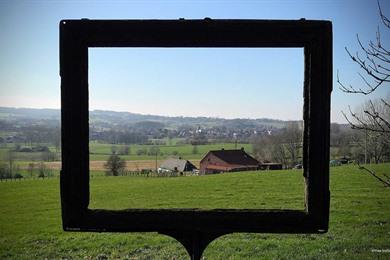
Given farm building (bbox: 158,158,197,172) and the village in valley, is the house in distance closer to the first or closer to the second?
farm building (bbox: 158,158,197,172)

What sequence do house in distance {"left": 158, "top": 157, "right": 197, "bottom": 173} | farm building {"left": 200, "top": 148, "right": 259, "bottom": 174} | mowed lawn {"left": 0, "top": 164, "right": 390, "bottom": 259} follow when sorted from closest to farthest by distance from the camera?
farm building {"left": 200, "top": 148, "right": 259, "bottom": 174} → house in distance {"left": 158, "top": 157, "right": 197, "bottom": 173} → mowed lawn {"left": 0, "top": 164, "right": 390, "bottom": 259}

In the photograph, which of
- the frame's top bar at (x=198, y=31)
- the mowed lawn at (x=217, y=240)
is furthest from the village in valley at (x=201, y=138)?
the mowed lawn at (x=217, y=240)

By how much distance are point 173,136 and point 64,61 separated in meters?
1.51

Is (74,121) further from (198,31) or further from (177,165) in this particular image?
(177,165)

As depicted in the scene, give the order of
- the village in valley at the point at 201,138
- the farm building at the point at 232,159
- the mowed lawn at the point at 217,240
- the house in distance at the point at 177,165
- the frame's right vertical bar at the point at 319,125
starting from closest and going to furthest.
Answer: the frame's right vertical bar at the point at 319,125, the village in valley at the point at 201,138, the farm building at the point at 232,159, the house in distance at the point at 177,165, the mowed lawn at the point at 217,240

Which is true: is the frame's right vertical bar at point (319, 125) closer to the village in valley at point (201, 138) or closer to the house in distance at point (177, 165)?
the village in valley at point (201, 138)

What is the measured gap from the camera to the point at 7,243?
42.2 feet

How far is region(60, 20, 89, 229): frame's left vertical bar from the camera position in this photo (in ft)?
7.74

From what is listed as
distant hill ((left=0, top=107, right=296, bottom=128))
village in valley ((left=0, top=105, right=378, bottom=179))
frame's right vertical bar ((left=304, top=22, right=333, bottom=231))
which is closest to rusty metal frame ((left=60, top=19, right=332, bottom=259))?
frame's right vertical bar ((left=304, top=22, right=333, bottom=231))

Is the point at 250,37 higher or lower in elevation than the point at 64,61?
higher

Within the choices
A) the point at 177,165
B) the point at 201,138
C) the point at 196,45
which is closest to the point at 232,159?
the point at 201,138

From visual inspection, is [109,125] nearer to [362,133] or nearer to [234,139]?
[234,139]

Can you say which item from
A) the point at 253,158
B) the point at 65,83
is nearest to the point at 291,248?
the point at 253,158

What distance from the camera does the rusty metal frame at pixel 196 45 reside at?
7.65ft
